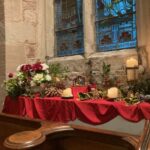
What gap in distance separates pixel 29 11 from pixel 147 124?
11.3ft

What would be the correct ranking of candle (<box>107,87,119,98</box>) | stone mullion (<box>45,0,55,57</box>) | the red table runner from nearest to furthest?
Result: the red table runner → candle (<box>107,87,119,98</box>) → stone mullion (<box>45,0,55,57</box>)

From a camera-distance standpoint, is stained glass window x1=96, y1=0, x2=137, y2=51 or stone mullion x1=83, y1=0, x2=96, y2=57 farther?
stone mullion x1=83, y1=0, x2=96, y2=57

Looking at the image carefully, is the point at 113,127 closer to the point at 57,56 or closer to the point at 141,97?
the point at 141,97

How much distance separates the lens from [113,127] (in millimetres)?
2396

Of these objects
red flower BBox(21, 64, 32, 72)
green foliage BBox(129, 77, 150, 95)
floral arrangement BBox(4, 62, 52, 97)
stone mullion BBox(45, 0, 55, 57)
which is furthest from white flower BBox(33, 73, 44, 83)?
stone mullion BBox(45, 0, 55, 57)

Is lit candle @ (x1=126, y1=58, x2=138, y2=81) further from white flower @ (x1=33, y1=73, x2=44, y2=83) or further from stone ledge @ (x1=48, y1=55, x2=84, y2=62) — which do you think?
stone ledge @ (x1=48, y1=55, x2=84, y2=62)

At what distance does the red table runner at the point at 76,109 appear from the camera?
2.27 meters

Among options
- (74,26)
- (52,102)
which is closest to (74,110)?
(52,102)

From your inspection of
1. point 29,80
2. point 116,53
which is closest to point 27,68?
point 29,80

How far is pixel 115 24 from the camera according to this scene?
366 cm

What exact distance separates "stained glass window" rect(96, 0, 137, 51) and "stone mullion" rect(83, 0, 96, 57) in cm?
5

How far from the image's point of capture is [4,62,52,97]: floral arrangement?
325 centimetres

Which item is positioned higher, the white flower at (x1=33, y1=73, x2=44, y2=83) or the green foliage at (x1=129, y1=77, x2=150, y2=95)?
the white flower at (x1=33, y1=73, x2=44, y2=83)

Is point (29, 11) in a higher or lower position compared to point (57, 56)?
higher
